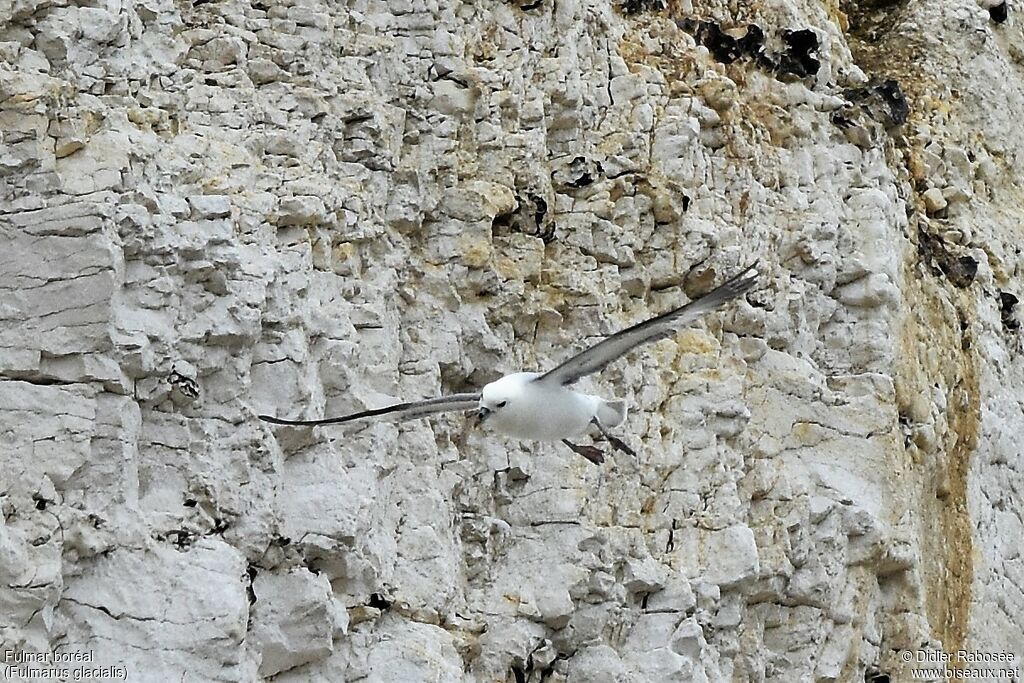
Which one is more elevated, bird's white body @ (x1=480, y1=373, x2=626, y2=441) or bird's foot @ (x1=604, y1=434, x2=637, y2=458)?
bird's white body @ (x1=480, y1=373, x2=626, y2=441)

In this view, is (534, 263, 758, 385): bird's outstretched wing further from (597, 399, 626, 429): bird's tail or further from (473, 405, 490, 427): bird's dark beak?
(597, 399, 626, 429): bird's tail

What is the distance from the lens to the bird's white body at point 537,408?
842cm

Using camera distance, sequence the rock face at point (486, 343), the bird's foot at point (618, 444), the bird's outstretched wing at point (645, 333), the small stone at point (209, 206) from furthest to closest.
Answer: the bird's foot at point (618, 444) < the small stone at point (209, 206) < the bird's outstretched wing at point (645, 333) < the rock face at point (486, 343)

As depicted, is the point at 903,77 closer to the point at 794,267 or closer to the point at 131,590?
the point at 794,267

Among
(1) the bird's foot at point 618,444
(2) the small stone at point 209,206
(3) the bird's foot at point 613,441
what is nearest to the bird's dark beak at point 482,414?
(3) the bird's foot at point 613,441

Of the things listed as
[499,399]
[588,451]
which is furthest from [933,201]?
[499,399]

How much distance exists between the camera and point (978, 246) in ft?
46.7

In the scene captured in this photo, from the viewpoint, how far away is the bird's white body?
842cm

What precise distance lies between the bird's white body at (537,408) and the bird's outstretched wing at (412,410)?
0.36 ft

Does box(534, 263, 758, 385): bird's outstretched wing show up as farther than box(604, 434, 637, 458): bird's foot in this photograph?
No

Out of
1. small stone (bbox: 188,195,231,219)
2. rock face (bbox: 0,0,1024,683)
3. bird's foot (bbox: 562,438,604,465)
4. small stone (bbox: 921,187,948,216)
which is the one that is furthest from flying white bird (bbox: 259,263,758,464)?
small stone (bbox: 921,187,948,216)

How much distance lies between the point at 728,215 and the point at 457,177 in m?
2.79

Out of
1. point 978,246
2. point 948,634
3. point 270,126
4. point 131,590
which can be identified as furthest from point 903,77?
point 131,590

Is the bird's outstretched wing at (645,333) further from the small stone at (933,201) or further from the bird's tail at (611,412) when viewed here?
the small stone at (933,201)
